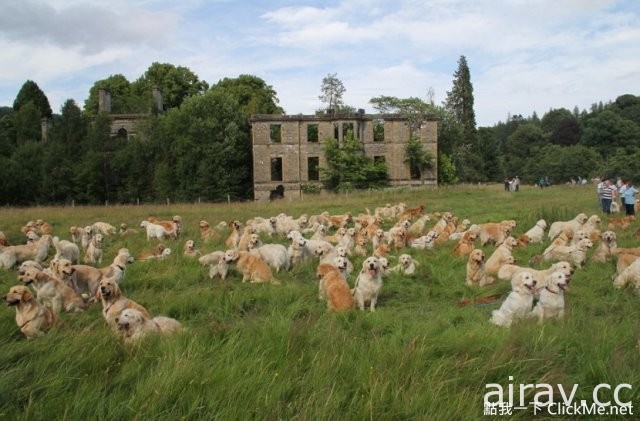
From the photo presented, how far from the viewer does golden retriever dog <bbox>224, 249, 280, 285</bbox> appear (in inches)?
422

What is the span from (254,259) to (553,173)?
291 ft

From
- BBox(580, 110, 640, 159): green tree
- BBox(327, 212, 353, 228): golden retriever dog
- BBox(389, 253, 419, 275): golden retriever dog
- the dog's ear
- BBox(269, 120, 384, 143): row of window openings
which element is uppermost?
BBox(580, 110, 640, 159): green tree

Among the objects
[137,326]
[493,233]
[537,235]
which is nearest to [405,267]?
[493,233]

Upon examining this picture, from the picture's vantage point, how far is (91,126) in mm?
55219

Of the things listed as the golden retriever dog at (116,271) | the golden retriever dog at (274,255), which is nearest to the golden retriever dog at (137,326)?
the golden retriever dog at (116,271)

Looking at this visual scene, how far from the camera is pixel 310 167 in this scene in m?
55.1

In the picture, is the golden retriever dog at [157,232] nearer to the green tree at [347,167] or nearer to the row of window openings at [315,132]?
the green tree at [347,167]

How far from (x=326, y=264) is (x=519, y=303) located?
13.6ft

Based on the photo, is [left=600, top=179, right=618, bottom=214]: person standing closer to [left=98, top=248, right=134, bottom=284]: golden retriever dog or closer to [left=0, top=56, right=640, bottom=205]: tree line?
[left=98, top=248, right=134, bottom=284]: golden retriever dog

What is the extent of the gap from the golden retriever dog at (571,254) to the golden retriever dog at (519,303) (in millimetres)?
4258

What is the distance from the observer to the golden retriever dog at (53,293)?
328 inches

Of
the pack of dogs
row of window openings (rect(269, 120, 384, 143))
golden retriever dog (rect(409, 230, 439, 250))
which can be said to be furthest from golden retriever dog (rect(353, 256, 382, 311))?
row of window openings (rect(269, 120, 384, 143))

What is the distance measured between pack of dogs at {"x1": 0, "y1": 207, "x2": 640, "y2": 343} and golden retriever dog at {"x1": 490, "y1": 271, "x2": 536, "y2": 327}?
1 centimetres

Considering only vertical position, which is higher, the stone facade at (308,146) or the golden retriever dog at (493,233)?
the stone facade at (308,146)
